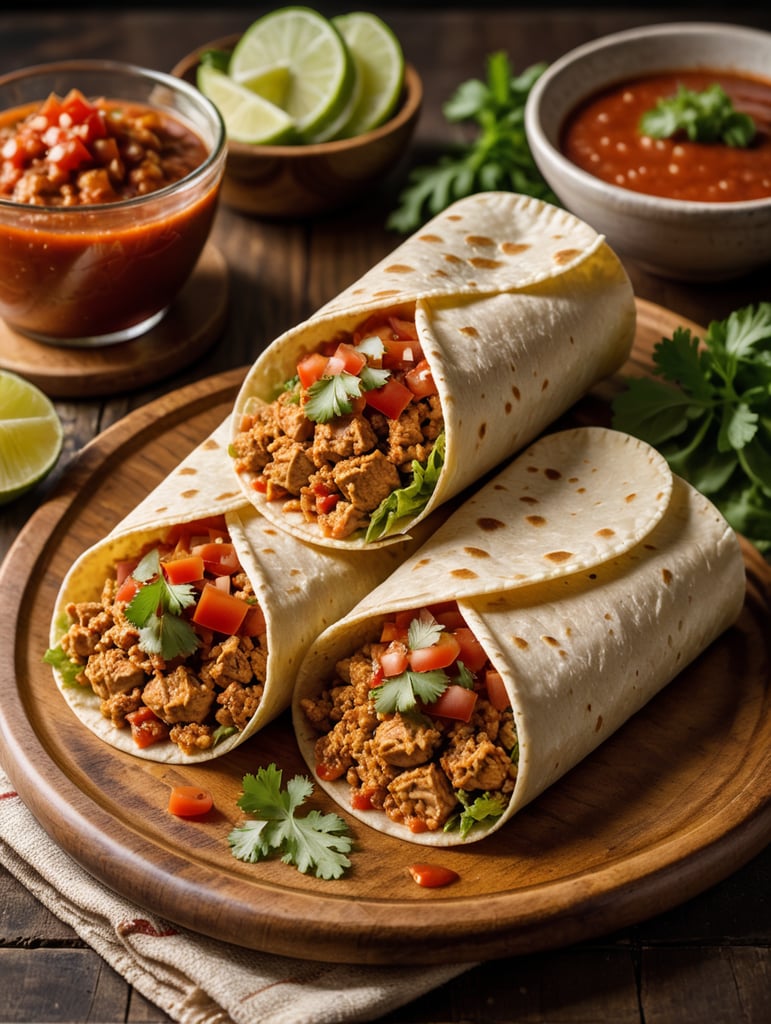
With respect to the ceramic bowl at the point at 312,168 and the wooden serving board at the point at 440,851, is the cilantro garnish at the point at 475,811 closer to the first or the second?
the wooden serving board at the point at 440,851

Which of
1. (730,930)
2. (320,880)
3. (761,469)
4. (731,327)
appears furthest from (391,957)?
(731,327)

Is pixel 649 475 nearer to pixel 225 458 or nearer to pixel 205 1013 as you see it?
pixel 225 458

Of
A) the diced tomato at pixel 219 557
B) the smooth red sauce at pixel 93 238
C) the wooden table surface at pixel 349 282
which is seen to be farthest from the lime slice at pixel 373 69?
the diced tomato at pixel 219 557

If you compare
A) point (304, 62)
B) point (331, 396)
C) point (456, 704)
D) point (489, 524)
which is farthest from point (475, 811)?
point (304, 62)

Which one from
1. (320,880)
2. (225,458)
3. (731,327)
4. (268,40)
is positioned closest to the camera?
(320,880)

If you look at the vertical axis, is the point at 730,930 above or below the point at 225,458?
below

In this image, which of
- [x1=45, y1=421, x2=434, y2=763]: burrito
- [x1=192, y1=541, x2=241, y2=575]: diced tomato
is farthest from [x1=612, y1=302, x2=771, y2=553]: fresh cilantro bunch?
[x1=192, y1=541, x2=241, y2=575]: diced tomato

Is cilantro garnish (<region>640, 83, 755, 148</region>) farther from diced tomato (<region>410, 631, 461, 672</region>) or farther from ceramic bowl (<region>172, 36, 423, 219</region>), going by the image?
diced tomato (<region>410, 631, 461, 672</region>)
